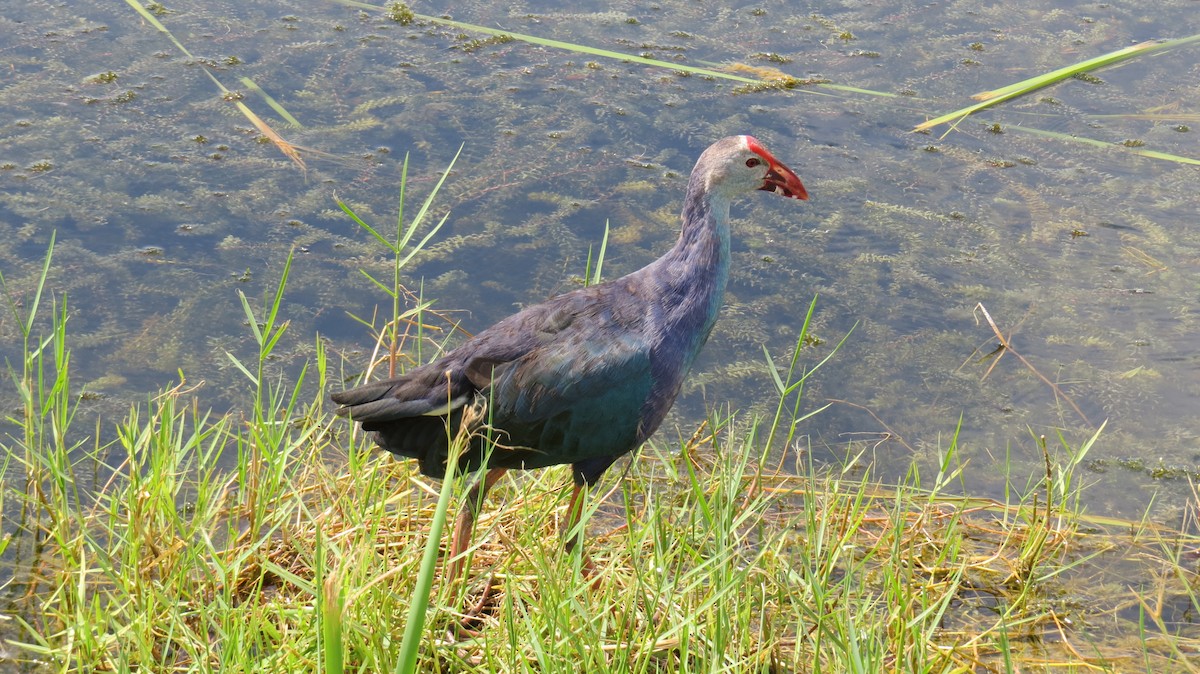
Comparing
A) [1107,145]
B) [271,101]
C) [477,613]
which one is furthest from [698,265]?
[1107,145]

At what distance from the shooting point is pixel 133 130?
419 centimetres

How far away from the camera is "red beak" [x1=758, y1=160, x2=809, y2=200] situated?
282cm

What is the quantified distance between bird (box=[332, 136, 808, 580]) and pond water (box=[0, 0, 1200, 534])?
0.74 m

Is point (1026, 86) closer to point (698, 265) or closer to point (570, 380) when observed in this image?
point (698, 265)

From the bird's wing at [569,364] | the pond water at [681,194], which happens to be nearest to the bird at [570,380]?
the bird's wing at [569,364]

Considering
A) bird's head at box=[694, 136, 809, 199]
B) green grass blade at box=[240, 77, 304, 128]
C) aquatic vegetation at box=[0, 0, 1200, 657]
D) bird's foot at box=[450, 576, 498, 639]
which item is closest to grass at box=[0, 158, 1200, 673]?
bird's foot at box=[450, 576, 498, 639]

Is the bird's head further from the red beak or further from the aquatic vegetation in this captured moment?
the aquatic vegetation

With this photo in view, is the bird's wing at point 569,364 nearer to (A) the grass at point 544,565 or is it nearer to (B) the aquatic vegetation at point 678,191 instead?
(A) the grass at point 544,565

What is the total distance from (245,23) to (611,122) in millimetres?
1546

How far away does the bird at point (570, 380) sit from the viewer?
248 cm

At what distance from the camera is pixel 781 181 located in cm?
285

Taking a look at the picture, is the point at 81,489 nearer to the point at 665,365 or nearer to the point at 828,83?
the point at 665,365

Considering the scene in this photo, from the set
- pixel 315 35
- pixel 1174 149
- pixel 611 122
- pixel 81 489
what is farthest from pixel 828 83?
pixel 81 489

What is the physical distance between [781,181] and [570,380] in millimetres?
773
